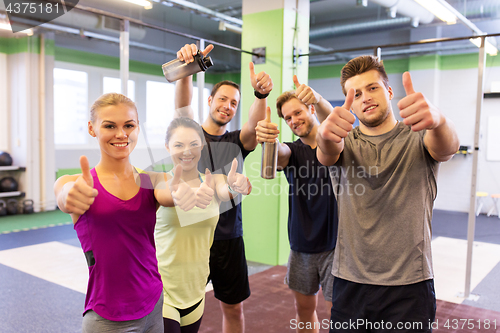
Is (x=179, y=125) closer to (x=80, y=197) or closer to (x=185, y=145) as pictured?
(x=185, y=145)

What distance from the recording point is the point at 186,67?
1.84 m

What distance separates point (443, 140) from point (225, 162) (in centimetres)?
137

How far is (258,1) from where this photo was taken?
167 inches

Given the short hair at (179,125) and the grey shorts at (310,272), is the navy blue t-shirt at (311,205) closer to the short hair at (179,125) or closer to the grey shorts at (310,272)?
the grey shorts at (310,272)

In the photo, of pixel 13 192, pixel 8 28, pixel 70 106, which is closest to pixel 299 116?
pixel 13 192

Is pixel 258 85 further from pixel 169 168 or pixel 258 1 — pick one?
pixel 258 1

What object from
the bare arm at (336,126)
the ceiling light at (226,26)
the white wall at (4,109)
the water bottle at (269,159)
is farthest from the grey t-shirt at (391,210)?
the white wall at (4,109)

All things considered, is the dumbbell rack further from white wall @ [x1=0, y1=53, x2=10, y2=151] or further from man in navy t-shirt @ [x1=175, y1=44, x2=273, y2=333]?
man in navy t-shirt @ [x1=175, y1=44, x2=273, y2=333]

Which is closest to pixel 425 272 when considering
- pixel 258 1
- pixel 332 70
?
pixel 258 1

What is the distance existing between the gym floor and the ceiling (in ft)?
11.0

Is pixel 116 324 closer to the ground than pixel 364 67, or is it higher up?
closer to the ground

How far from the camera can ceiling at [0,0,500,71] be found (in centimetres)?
595

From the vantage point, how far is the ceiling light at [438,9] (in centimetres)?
468

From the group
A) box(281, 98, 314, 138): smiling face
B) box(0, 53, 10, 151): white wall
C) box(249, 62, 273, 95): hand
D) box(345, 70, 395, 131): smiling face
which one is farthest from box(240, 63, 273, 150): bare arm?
box(0, 53, 10, 151): white wall
